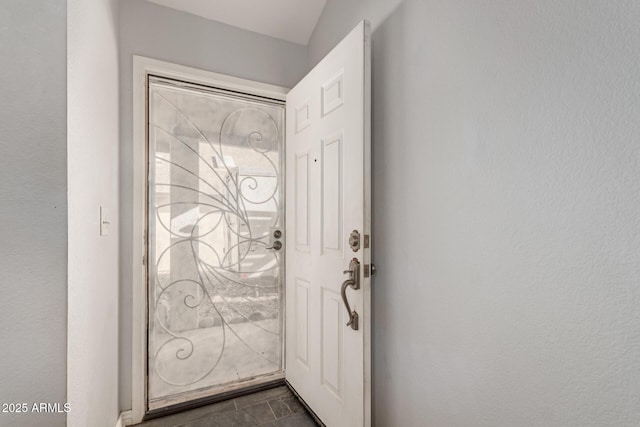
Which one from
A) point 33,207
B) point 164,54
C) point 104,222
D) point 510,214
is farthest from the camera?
point 164,54

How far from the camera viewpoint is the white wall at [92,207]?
86 cm

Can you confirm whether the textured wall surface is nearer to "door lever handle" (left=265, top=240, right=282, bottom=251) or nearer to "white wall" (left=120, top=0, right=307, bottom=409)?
"white wall" (left=120, top=0, right=307, bottom=409)

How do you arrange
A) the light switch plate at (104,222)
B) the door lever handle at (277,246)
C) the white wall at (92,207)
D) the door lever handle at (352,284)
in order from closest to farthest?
the white wall at (92,207)
the light switch plate at (104,222)
the door lever handle at (352,284)
the door lever handle at (277,246)

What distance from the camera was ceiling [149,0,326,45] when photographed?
73.9 inches

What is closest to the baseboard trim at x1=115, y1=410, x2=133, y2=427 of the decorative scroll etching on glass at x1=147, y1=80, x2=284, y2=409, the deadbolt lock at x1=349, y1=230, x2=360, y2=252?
the decorative scroll etching on glass at x1=147, y1=80, x2=284, y2=409

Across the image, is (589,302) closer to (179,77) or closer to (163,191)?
(163,191)

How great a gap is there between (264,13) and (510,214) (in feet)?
6.48

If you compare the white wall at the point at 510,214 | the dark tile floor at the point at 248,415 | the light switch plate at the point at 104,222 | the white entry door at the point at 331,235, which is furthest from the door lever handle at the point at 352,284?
the light switch plate at the point at 104,222

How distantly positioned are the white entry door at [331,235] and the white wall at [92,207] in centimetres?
96

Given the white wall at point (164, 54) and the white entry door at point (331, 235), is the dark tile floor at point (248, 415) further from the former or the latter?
the white wall at point (164, 54)

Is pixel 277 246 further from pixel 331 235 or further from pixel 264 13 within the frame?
pixel 264 13

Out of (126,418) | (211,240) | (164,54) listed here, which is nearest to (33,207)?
(211,240)

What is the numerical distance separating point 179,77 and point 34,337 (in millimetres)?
1630

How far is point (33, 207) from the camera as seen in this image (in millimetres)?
751
